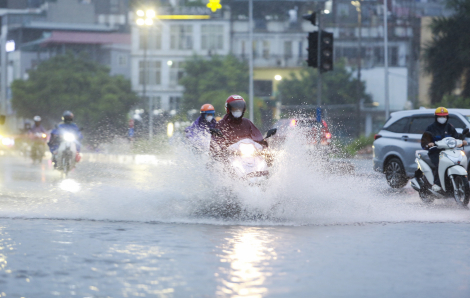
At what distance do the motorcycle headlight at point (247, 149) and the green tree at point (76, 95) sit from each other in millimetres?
54087

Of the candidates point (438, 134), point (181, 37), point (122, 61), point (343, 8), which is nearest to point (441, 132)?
point (438, 134)

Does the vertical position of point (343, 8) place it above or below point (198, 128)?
above

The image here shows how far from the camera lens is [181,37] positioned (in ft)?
255

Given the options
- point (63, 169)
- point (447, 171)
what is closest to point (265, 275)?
point (447, 171)

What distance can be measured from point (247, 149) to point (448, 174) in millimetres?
3742

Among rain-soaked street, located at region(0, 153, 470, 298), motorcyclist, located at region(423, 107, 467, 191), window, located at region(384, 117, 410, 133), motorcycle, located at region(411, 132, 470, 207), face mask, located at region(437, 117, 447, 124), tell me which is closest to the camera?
rain-soaked street, located at region(0, 153, 470, 298)

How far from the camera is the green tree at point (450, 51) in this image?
4197cm

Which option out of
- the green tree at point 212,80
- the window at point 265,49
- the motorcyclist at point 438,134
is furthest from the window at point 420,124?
the window at point 265,49

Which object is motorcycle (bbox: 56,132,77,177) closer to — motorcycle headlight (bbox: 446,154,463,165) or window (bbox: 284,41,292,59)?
motorcycle headlight (bbox: 446,154,463,165)

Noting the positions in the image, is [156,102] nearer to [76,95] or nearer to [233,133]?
[76,95]

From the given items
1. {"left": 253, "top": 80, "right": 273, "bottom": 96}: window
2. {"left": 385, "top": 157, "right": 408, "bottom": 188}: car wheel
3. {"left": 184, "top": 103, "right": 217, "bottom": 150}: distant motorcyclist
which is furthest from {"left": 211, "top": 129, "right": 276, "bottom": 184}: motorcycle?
{"left": 253, "top": 80, "right": 273, "bottom": 96}: window

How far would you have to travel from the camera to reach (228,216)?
10500mm

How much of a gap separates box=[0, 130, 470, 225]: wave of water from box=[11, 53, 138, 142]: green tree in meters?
51.8

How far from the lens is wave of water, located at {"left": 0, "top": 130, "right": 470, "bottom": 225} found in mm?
10289
